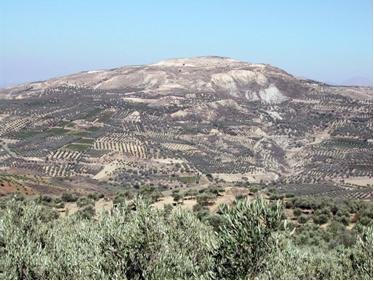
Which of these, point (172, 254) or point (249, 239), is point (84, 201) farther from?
point (249, 239)

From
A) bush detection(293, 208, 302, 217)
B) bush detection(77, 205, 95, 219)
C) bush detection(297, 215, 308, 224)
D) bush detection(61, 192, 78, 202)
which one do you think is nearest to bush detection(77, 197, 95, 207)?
bush detection(61, 192, 78, 202)

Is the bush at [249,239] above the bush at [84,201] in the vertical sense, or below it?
above

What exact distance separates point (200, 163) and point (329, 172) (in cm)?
3986

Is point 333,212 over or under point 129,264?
under

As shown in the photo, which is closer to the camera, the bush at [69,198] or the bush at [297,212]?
the bush at [297,212]

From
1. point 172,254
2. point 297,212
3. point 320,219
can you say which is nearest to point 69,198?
point 297,212

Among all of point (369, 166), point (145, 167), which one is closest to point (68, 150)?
point (145, 167)

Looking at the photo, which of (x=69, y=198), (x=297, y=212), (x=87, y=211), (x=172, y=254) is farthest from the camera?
(x=69, y=198)

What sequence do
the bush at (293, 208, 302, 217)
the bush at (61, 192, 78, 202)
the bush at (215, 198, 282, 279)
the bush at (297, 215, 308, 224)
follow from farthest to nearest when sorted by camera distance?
the bush at (61, 192, 78, 202) < the bush at (293, 208, 302, 217) < the bush at (297, 215, 308, 224) < the bush at (215, 198, 282, 279)

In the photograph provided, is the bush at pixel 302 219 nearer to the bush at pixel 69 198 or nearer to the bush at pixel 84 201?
the bush at pixel 84 201

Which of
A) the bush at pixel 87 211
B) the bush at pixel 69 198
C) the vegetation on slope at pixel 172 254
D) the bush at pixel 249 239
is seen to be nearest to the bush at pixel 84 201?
the bush at pixel 69 198

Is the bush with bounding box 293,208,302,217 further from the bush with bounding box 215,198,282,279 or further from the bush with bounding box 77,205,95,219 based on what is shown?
the bush with bounding box 215,198,282,279

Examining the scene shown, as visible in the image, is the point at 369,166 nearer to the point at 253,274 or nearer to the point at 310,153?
the point at 310,153

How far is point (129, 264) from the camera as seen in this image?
18750mm
